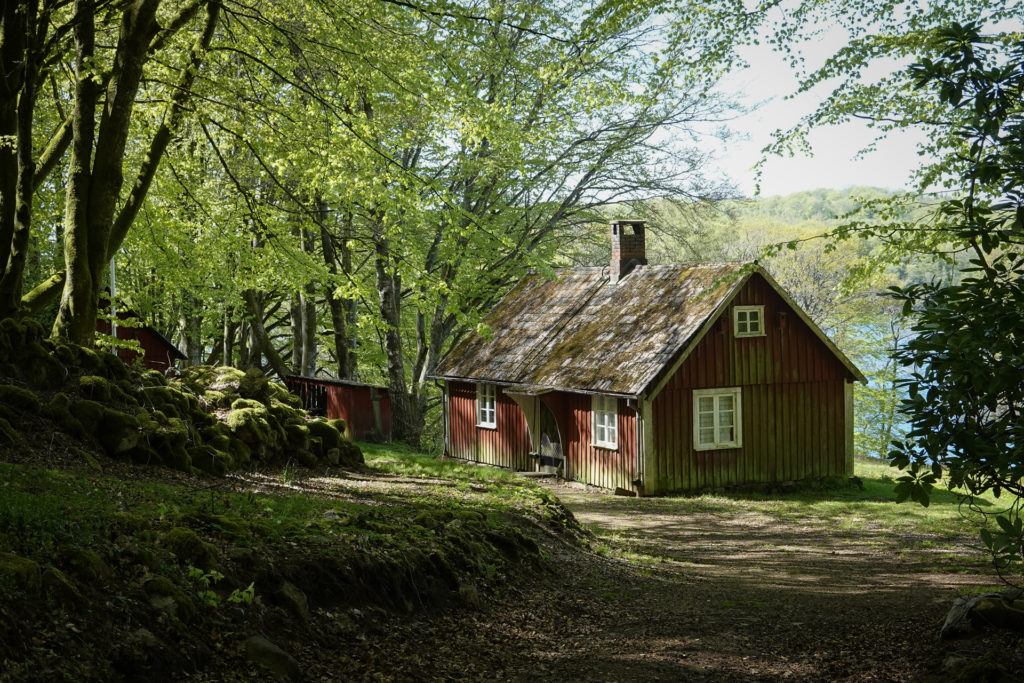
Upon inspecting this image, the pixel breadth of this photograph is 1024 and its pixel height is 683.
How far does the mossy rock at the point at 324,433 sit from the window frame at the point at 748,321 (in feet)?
33.9

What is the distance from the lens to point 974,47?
6309 millimetres

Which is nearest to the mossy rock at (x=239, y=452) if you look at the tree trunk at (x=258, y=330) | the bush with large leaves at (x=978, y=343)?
the bush with large leaves at (x=978, y=343)

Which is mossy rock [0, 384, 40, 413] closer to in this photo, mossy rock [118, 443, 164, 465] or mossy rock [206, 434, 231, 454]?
mossy rock [118, 443, 164, 465]

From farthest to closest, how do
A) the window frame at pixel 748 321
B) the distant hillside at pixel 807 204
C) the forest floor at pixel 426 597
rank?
the distant hillside at pixel 807 204, the window frame at pixel 748 321, the forest floor at pixel 426 597

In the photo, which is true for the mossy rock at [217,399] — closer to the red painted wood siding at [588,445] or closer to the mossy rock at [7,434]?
the mossy rock at [7,434]

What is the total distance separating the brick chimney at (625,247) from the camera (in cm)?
2525

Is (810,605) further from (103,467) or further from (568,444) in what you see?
(568,444)

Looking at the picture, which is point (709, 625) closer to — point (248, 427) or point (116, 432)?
point (116, 432)

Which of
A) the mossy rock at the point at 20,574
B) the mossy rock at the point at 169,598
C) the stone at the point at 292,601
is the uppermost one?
the mossy rock at the point at 20,574

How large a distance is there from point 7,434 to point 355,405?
17.6 m

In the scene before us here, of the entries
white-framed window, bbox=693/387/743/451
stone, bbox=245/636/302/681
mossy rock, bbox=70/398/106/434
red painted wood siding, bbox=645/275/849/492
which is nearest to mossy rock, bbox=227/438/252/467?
mossy rock, bbox=70/398/106/434

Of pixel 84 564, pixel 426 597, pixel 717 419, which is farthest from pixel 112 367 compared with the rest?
pixel 717 419

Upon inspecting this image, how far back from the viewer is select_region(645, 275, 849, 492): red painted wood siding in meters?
20.7

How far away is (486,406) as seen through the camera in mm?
25750
